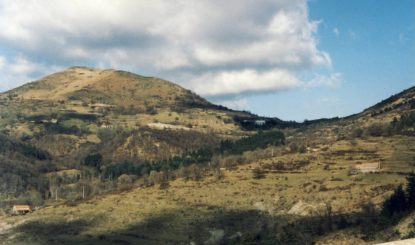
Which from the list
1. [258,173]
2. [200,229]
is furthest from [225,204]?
[258,173]

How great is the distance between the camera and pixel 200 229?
5148 inches

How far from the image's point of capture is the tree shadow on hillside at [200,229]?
102 m

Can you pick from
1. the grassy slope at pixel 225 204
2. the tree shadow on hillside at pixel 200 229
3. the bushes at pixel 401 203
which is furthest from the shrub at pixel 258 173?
the bushes at pixel 401 203

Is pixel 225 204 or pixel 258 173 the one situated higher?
pixel 258 173

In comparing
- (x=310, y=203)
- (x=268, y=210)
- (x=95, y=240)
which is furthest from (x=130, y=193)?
(x=310, y=203)

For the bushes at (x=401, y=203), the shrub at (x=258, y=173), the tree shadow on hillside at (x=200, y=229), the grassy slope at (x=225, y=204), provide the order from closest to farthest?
the bushes at (x=401, y=203)
the tree shadow on hillside at (x=200, y=229)
the grassy slope at (x=225, y=204)
the shrub at (x=258, y=173)

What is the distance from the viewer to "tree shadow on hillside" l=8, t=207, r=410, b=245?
102 metres

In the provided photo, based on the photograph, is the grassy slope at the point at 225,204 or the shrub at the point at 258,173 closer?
the grassy slope at the point at 225,204

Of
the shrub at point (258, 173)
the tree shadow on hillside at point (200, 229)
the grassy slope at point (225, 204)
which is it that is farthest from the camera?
the shrub at point (258, 173)

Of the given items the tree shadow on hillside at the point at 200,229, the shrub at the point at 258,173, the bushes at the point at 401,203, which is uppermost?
the shrub at the point at 258,173

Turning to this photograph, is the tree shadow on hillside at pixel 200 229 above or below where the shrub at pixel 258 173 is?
below

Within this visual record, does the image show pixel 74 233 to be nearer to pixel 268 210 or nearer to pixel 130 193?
pixel 130 193

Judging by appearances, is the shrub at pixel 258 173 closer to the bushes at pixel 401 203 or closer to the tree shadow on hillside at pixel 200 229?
the tree shadow on hillside at pixel 200 229

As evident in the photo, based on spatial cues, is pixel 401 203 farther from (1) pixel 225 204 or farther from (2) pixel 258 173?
(2) pixel 258 173
